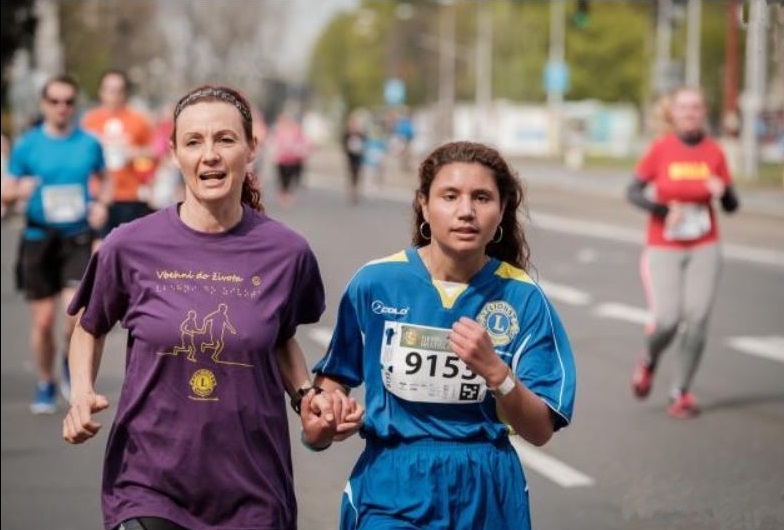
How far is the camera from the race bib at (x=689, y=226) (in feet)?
33.5

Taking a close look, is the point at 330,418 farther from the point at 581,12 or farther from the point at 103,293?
the point at 581,12

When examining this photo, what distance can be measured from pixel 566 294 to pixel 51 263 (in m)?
7.91

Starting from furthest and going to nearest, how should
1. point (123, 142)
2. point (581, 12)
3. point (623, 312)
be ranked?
point (581, 12) < point (623, 312) < point (123, 142)

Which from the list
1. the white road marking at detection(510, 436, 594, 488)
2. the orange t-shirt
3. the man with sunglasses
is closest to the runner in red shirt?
the white road marking at detection(510, 436, 594, 488)

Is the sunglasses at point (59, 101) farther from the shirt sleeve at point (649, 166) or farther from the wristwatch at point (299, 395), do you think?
the wristwatch at point (299, 395)

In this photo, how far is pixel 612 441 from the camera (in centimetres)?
951

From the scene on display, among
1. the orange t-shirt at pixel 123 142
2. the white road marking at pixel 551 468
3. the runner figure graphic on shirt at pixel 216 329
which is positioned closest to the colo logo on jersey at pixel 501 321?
the runner figure graphic on shirt at pixel 216 329

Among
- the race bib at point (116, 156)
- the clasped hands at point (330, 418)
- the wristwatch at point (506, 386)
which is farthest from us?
the race bib at point (116, 156)

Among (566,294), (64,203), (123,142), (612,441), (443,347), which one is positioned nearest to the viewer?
(443,347)

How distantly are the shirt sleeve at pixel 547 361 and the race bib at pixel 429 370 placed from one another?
5.2 inches

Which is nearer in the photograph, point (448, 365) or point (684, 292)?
point (448, 365)

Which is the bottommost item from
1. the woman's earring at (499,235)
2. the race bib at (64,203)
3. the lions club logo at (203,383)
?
the race bib at (64,203)

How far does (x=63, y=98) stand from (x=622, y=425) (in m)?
3.78

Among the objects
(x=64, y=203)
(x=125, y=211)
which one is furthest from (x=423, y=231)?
(x=125, y=211)
